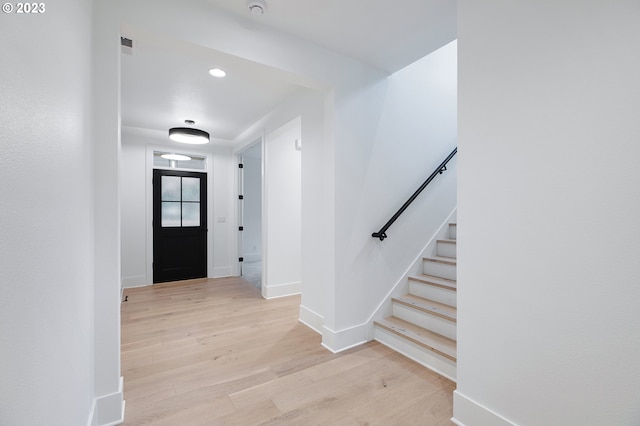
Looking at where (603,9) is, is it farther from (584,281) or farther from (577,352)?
(577,352)

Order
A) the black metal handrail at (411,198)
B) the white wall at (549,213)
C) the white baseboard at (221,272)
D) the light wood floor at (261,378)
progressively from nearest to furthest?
the white wall at (549,213) < the light wood floor at (261,378) < the black metal handrail at (411,198) < the white baseboard at (221,272)

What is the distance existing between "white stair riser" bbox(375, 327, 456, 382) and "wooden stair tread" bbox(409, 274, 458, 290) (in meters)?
0.60

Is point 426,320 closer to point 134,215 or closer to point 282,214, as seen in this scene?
point 282,214

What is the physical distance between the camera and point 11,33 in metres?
0.64

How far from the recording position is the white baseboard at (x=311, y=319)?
2.89m

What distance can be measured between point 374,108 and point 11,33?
2.50 meters

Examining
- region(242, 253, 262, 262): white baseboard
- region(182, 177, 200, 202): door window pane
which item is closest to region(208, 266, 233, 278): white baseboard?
region(182, 177, 200, 202): door window pane

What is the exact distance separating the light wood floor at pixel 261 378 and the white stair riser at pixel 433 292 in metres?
0.65

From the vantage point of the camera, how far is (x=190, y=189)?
17.2ft

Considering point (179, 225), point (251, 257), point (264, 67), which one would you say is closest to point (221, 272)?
point (179, 225)

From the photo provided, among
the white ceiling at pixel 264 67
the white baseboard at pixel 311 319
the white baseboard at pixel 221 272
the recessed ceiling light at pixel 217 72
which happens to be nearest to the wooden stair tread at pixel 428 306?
the white baseboard at pixel 311 319

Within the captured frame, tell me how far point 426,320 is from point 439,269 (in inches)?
25.0

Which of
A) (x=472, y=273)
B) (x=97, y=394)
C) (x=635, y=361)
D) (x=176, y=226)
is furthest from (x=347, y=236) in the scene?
(x=176, y=226)

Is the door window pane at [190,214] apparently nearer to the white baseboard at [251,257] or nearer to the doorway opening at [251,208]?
the doorway opening at [251,208]
